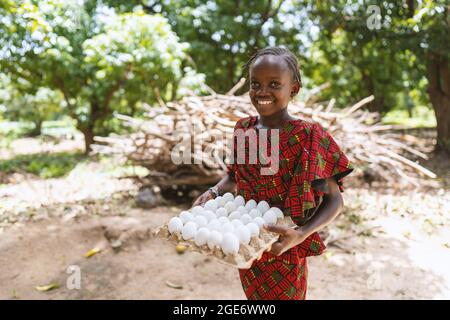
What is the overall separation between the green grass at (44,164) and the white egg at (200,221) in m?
6.42

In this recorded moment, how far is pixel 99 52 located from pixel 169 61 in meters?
1.31

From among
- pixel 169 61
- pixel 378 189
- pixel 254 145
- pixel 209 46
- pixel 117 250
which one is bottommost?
pixel 117 250

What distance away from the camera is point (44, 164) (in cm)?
832

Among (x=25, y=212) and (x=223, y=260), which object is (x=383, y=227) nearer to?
(x=223, y=260)

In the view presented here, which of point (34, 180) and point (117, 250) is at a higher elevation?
point (34, 180)

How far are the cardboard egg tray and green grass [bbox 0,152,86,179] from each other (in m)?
6.41

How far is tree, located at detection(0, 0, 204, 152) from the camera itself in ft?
20.4

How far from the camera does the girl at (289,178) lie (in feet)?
4.76

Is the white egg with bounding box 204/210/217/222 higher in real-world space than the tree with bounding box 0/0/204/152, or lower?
lower

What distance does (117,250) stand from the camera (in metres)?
3.96

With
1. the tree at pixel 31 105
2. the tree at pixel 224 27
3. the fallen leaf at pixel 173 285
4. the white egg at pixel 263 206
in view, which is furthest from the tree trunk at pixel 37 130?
the white egg at pixel 263 206

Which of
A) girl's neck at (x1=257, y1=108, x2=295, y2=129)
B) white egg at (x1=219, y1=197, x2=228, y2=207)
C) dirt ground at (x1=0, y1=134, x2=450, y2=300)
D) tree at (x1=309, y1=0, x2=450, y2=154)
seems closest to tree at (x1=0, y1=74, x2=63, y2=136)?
tree at (x1=309, y1=0, x2=450, y2=154)

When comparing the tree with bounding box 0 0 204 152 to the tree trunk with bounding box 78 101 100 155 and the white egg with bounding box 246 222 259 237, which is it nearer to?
the tree trunk with bounding box 78 101 100 155

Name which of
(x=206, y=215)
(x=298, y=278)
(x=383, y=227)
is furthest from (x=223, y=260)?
(x=383, y=227)
